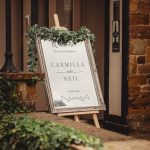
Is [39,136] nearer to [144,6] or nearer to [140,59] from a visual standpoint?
[140,59]

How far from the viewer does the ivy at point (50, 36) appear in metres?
5.36

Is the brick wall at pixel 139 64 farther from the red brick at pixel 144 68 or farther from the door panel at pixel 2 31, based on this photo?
the door panel at pixel 2 31

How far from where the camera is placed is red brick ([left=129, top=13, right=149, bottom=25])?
7086mm

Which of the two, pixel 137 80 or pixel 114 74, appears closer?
pixel 137 80

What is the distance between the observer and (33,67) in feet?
17.6

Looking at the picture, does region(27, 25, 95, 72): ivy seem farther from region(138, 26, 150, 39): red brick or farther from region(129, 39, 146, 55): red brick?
region(138, 26, 150, 39): red brick

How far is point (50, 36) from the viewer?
17.7 ft

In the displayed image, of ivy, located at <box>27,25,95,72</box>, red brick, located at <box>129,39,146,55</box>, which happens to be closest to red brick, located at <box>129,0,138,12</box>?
red brick, located at <box>129,39,146,55</box>

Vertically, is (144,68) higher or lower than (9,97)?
higher

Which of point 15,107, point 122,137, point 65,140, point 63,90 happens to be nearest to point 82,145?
point 65,140

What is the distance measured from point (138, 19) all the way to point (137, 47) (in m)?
0.38

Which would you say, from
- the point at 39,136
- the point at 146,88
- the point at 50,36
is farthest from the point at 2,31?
the point at 39,136

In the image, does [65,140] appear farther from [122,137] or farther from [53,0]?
[53,0]

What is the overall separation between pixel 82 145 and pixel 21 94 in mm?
1986
